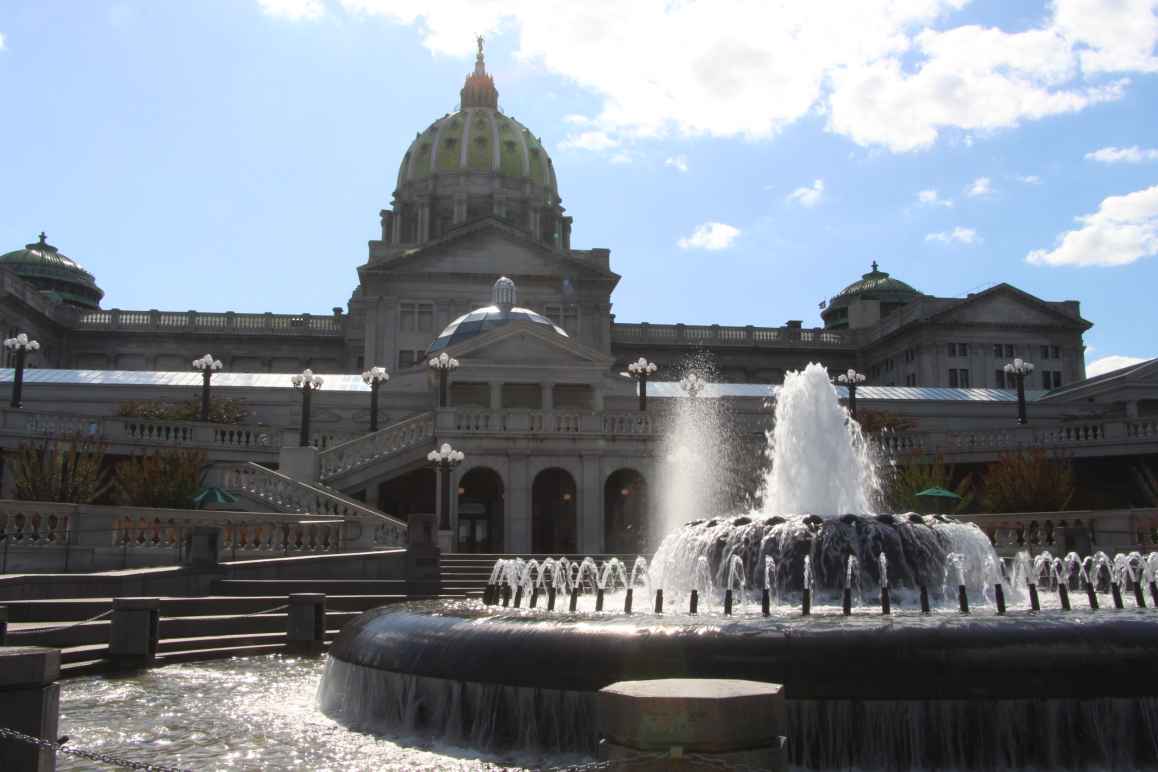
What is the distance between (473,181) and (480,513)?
261ft

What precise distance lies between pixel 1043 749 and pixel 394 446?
3232 cm

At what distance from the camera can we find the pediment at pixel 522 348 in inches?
2334


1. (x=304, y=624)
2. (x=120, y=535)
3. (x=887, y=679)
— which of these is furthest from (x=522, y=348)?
(x=887, y=679)

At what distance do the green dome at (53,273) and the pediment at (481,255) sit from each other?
141 ft

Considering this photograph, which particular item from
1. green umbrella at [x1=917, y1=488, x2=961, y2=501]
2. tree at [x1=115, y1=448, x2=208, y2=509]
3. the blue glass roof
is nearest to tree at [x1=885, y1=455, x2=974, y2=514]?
green umbrella at [x1=917, y1=488, x2=961, y2=501]

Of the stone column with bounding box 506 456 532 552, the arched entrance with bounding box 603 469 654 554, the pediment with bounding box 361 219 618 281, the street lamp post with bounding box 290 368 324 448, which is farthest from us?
the pediment with bounding box 361 219 618 281

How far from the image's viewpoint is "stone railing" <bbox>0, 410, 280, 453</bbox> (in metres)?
39.0

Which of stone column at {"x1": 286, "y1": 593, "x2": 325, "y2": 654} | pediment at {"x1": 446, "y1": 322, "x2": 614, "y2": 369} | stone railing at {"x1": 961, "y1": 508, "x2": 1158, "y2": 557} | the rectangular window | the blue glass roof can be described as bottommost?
stone column at {"x1": 286, "y1": 593, "x2": 325, "y2": 654}

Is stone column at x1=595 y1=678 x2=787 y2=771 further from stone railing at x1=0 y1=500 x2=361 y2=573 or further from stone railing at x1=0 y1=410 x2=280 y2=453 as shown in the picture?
stone railing at x1=0 y1=410 x2=280 y2=453

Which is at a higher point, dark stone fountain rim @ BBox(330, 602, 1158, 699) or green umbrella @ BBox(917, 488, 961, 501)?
green umbrella @ BBox(917, 488, 961, 501)

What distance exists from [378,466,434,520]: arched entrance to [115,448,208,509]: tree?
13.3m

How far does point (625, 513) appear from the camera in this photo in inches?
1773

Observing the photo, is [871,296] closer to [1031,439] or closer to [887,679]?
[1031,439]

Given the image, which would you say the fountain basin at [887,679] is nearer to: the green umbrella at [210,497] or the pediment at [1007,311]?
the green umbrella at [210,497]
